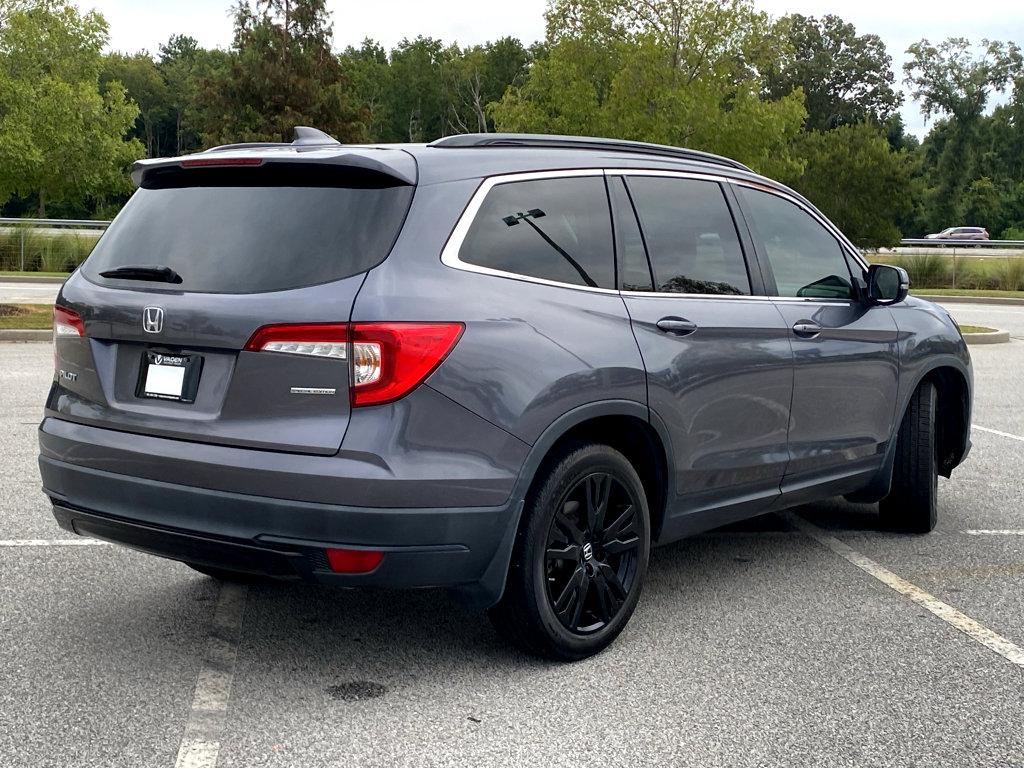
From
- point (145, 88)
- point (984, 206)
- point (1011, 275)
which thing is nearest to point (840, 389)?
point (1011, 275)

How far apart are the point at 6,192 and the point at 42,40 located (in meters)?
6.18

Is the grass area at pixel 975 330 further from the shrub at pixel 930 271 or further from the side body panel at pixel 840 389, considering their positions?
the shrub at pixel 930 271

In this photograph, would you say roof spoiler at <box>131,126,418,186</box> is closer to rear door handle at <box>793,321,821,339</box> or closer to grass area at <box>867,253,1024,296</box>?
rear door handle at <box>793,321,821,339</box>

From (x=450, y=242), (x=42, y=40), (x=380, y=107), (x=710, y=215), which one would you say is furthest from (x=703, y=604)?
(x=380, y=107)

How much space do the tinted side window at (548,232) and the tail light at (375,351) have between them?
1.38 feet

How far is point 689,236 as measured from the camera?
509cm

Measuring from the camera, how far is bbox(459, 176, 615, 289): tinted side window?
4.23 metres

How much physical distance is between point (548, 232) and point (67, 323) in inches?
68.0

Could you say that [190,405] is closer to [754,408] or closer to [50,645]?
[50,645]

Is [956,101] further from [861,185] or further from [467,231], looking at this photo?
[467,231]

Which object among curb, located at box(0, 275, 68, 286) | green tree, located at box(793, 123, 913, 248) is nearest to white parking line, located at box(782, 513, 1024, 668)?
curb, located at box(0, 275, 68, 286)

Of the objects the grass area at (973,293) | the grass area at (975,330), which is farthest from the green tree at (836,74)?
the grass area at (975,330)

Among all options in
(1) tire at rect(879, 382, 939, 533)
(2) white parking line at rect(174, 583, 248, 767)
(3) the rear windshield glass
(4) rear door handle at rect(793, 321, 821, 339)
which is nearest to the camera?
(2) white parking line at rect(174, 583, 248, 767)

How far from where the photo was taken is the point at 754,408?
516 cm
